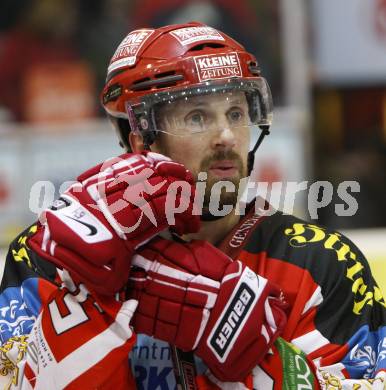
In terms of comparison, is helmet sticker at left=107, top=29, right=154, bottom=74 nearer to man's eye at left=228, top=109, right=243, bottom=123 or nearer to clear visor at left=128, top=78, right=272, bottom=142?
clear visor at left=128, top=78, right=272, bottom=142

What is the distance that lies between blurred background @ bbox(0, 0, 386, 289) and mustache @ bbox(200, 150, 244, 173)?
6.99 feet

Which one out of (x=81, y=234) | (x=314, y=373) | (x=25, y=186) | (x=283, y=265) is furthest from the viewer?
(x=25, y=186)

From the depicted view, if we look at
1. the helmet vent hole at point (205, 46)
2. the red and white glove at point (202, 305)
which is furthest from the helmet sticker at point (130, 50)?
the red and white glove at point (202, 305)

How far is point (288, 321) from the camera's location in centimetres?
168

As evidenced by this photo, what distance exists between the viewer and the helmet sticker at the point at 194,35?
1.80 metres

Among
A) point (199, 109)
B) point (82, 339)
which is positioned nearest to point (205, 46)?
point (199, 109)

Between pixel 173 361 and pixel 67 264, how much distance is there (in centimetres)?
32

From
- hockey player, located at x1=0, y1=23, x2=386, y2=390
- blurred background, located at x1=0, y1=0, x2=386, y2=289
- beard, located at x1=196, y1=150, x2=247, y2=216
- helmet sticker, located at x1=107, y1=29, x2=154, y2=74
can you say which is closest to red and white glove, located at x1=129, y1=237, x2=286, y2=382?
hockey player, located at x1=0, y1=23, x2=386, y2=390

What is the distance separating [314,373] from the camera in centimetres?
159

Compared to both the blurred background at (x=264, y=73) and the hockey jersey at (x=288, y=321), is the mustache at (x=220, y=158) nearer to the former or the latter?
the hockey jersey at (x=288, y=321)

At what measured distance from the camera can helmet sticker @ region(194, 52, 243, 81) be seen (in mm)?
1732

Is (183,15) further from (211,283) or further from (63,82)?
(211,283)

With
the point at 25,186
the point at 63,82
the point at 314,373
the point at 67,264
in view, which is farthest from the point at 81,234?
the point at 63,82

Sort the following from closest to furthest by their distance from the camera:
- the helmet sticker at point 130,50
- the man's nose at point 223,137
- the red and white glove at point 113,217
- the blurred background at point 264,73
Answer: the red and white glove at point 113,217 → the man's nose at point 223,137 → the helmet sticker at point 130,50 → the blurred background at point 264,73
